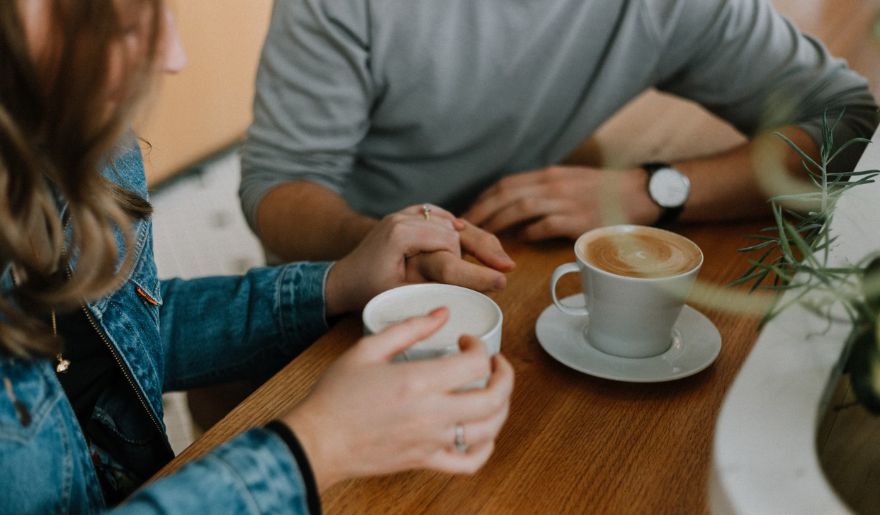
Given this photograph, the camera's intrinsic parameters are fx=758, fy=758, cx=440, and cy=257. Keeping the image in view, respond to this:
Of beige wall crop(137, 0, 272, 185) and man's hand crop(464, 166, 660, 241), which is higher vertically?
man's hand crop(464, 166, 660, 241)

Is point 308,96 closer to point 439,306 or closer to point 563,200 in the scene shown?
point 563,200

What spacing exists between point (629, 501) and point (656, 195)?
2.04ft

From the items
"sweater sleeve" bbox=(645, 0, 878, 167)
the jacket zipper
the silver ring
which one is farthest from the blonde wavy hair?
"sweater sleeve" bbox=(645, 0, 878, 167)

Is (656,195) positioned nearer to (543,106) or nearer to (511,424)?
(543,106)

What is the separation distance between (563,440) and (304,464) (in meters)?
0.25

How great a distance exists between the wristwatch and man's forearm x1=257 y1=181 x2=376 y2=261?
0.42m

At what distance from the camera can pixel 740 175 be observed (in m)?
1.13

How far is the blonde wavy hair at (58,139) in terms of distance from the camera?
0.57 metres

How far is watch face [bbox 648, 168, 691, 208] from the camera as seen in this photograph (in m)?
1.11

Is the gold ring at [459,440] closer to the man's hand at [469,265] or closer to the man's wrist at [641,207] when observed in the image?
the man's hand at [469,265]

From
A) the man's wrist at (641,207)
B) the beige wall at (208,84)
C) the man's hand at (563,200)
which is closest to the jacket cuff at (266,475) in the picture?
the man's hand at (563,200)

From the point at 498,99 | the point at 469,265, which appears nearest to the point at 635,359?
the point at 469,265

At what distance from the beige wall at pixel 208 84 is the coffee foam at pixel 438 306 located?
8.45ft

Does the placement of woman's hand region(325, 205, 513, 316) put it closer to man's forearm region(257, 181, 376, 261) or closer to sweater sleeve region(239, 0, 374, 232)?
man's forearm region(257, 181, 376, 261)
